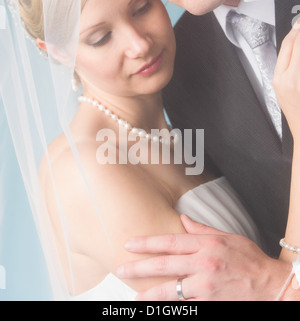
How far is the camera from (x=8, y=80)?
86 cm

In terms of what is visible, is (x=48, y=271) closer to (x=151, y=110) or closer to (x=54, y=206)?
(x=54, y=206)

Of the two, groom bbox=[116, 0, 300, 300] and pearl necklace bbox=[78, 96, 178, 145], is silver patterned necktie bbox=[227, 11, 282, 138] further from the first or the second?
pearl necklace bbox=[78, 96, 178, 145]

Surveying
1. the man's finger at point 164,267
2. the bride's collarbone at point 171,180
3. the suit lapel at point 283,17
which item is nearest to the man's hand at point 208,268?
the man's finger at point 164,267

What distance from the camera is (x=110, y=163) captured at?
0.87 metres

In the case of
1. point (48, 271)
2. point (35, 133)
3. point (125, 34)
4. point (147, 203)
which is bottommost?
point (48, 271)

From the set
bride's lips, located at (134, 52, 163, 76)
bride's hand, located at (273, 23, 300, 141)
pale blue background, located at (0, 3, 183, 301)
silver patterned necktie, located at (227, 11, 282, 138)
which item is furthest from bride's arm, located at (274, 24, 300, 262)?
pale blue background, located at (0, 3, 183, 301)

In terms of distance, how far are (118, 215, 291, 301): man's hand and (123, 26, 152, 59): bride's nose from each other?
33 cm

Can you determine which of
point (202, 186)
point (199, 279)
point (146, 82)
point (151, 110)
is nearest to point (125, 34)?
point (146, 82)

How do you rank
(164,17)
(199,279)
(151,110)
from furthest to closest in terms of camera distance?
(151,110) < (164,17) < (199,279)

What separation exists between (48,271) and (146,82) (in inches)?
17.0

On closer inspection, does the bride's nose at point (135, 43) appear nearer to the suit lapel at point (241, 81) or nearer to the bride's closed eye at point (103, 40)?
the bride's closed eye at point (103, 40)

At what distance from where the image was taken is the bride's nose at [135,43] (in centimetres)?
88

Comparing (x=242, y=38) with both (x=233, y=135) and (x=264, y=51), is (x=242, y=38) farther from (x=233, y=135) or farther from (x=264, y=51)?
(x=233, y=135)

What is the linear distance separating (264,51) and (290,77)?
0.19m
